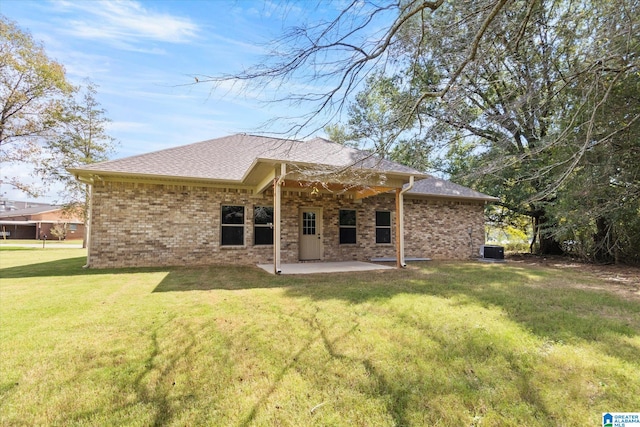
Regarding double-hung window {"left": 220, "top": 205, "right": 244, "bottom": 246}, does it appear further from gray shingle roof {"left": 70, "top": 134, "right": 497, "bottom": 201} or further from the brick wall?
gray shingle roof {"left": 70, "top": 134, "right": 497, "bottom": 201}

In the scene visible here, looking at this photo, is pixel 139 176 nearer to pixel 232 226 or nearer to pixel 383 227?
pixel 232 226

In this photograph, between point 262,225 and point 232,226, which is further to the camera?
point 262,225

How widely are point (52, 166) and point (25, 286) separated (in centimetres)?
1787

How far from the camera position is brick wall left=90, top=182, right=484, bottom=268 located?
9195 mm

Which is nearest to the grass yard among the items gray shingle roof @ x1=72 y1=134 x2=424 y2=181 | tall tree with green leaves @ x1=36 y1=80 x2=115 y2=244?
gray shingle roof @ x1=72 y1=134 x2=424 y2=181

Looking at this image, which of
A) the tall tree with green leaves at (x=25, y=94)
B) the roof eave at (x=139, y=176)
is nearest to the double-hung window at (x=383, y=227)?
the roof eave at (x=139, y=176)

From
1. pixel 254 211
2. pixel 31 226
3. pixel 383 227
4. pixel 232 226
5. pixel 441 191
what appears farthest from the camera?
pixel 31 226

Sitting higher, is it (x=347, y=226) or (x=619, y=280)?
(x=347, y=226)

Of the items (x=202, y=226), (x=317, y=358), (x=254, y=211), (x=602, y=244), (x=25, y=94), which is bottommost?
(x=317, y=358)

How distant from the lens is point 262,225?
10.7m

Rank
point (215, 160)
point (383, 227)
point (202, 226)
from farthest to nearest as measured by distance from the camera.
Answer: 1. point (383, 227)
2. point (215, 160)
3. point (202, 226)

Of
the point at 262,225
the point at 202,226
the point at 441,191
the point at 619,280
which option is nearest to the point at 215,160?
the point at 202,226

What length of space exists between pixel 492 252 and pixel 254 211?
384 inches

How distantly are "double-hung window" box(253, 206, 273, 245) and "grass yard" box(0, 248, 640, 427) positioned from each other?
4.94m
